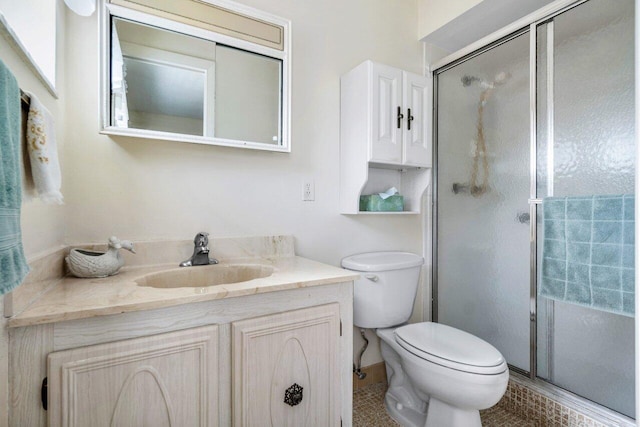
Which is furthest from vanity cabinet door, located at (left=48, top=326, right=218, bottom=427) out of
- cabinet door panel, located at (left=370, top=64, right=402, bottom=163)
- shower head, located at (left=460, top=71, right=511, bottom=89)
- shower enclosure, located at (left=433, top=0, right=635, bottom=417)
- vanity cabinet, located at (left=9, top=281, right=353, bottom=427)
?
shower head, located at (left=460, top=71, right=511, bottom=89)

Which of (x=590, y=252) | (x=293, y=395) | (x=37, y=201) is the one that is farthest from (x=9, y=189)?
A: (x=590, y=252)

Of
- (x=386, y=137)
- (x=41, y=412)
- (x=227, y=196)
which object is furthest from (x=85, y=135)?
(x=386, y=137)

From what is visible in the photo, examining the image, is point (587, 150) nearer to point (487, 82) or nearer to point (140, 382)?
point (487, 82)

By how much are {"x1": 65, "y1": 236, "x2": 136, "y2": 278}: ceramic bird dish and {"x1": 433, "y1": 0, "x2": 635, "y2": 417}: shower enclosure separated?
1.75m

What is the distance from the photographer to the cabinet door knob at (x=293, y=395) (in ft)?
3.30

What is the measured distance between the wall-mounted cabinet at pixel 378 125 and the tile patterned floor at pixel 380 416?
102cm

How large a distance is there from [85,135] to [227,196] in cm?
56

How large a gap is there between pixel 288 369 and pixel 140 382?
0.42m

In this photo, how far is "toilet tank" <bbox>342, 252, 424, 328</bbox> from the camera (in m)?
1.58

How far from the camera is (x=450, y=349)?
1314 mm

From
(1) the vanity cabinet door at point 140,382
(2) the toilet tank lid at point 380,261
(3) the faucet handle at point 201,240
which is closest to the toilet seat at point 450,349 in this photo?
(2) the toilet tank lid at point 380,261

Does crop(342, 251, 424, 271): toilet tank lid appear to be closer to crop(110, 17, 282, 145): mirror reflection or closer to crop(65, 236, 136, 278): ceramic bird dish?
crop(110, 17, 282, 145): mirror reflection

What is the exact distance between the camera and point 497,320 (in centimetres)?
175

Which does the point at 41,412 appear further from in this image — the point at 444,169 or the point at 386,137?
the point at 444,169
